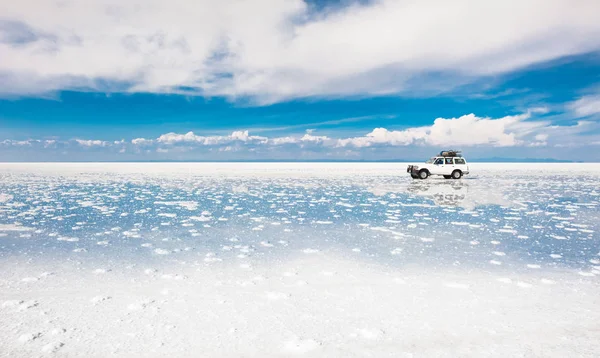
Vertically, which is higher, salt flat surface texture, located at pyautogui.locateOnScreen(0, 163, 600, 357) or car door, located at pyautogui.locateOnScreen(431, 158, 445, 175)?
car door, located at pyautogui.locateOnScreen(431, 158, 445, 175)

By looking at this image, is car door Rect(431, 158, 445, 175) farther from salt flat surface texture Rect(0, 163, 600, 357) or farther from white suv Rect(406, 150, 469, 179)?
salt flat surface texture Rect(0, 163, 600, 357)

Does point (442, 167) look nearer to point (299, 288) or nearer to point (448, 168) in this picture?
point (448, 168)

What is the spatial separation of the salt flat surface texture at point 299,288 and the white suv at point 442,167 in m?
21.5

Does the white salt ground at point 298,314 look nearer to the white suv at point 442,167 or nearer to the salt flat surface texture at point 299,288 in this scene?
the salt flat surface texture at point 299,288

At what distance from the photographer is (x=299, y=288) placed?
5.62m

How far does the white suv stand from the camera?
107ft

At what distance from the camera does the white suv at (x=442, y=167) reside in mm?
32750

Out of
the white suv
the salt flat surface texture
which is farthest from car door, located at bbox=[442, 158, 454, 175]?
the salt flat surface texture

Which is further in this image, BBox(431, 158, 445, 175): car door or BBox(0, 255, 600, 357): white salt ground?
BBox(431, 158, 445, 175): car door

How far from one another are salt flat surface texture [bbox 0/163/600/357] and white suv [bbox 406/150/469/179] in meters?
21.5

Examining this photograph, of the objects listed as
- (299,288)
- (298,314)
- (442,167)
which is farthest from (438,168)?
(298,314)

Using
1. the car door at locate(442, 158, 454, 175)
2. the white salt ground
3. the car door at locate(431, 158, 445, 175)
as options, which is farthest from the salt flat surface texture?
the car door at locate(442, 158, 454, 175)

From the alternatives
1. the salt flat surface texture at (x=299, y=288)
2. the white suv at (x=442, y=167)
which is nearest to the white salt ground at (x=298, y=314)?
the salt flat surface texture at (x=299, y=288)

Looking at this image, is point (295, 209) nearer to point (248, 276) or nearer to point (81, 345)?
point (248, 276)
